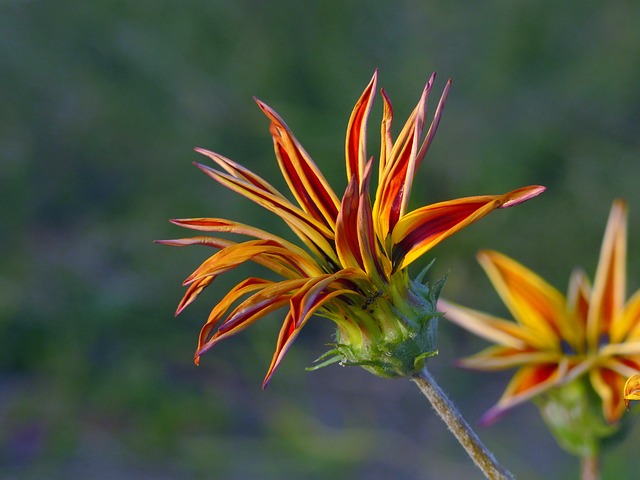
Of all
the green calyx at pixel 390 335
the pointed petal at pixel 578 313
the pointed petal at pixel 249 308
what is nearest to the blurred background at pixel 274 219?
the pointed petal at pixel 578 313

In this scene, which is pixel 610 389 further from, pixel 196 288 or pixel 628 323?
pixel 196 288

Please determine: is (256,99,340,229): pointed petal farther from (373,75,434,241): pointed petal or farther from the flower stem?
the flower stem

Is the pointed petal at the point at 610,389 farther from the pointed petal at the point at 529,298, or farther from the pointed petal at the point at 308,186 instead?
the pointed petal at the point at 308,186

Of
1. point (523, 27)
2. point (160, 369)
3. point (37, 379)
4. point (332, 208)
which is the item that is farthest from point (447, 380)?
point (332, 208)

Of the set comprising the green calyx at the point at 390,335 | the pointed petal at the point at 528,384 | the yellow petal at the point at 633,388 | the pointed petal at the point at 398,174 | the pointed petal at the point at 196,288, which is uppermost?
the pointed petal at the point at 398,174

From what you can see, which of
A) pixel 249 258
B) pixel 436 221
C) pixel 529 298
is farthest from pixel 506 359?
pixel 249 258

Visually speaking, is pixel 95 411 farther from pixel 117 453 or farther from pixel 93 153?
pixel 93 153

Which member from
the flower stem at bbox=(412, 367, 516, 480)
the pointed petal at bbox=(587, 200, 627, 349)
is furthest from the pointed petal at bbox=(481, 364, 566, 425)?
the flower stem at bbox=(412, 367, 516, 480)
